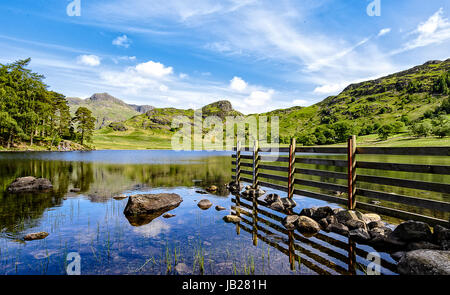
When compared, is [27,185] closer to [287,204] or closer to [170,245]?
[170,245]

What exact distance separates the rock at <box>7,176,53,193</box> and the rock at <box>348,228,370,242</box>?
21.1m

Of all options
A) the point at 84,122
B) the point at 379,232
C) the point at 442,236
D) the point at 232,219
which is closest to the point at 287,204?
the point at 232,219

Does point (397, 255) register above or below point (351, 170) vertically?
below

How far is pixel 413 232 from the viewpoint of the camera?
24.2 ft

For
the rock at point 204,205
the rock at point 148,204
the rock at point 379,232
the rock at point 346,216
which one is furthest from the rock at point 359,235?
the rock at point 148,204

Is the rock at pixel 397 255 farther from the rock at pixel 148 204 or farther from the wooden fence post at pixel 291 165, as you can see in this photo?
the rock at pixel 148 204

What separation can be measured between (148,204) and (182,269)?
675cm

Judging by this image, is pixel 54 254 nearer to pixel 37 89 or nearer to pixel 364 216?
pixel 364 216

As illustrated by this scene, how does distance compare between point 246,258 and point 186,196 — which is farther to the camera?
point 186,196

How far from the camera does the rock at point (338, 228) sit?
8695mm

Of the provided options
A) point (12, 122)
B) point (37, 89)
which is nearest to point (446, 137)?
point (12, 122)

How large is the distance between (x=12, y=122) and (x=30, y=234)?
277 ft

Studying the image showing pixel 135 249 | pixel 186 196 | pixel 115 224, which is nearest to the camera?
pixel 135 249

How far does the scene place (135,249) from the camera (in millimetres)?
7305
